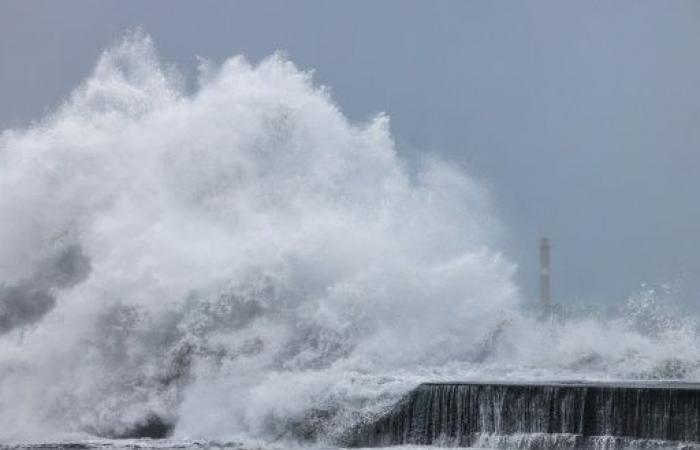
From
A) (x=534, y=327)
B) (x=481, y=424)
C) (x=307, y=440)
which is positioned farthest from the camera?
(x=534, y=327)

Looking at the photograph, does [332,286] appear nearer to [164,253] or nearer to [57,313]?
[164,253]

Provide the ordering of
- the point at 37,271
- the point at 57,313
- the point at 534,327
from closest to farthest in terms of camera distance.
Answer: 1. the point at 57,313
2. the point at 37,271
3. the point at 534,327

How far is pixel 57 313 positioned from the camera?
824 inches

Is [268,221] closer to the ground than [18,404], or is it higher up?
higher up

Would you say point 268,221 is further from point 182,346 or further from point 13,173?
point 13,173

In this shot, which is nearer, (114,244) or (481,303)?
(114,244)

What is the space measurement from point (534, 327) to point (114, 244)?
7939mm

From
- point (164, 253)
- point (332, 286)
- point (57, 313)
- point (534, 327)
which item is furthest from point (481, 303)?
point (57, 313)

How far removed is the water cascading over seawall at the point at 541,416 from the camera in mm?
14828

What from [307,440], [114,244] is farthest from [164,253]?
[307,440]

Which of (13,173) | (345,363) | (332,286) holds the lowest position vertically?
(345,363)

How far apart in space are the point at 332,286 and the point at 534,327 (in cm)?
484

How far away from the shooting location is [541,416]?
52.0ft

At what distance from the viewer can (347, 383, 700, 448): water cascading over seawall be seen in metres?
14.8
